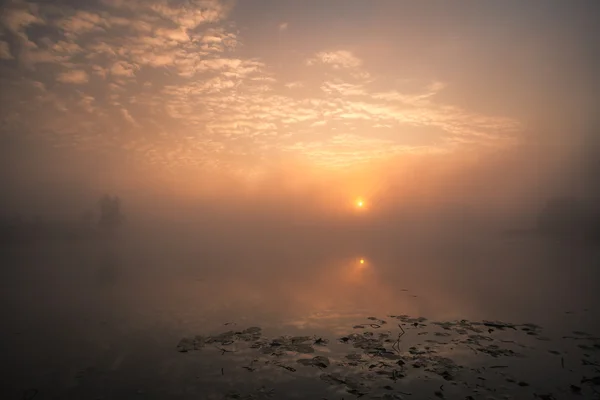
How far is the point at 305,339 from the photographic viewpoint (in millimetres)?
14219

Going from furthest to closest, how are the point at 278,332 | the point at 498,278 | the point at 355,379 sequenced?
the point at 498,278
the point at 278,332
the point at 355,379

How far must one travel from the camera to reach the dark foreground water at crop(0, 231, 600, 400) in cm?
1012

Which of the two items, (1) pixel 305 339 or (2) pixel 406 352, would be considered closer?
(2) pixel 406 352

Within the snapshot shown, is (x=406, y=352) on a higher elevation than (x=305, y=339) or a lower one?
higher

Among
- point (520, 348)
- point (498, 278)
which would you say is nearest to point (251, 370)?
point (520, 348)

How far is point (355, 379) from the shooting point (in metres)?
10.3

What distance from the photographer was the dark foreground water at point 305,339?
1012 centimetres

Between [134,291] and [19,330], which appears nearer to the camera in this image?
[19,330]

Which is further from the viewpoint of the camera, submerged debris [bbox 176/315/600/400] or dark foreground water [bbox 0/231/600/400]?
dark foreground water [bbox 0/231/600/400]

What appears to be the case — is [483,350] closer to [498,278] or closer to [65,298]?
[498,278]

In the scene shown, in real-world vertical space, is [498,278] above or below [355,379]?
below

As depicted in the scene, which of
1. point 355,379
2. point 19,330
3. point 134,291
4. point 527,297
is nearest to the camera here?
point 355,379

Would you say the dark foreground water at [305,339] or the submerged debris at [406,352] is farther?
the dark foreground water at [305,339]

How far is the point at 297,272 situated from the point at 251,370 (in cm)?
2293
